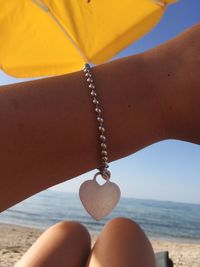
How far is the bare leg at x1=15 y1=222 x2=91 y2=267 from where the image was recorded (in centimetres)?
124

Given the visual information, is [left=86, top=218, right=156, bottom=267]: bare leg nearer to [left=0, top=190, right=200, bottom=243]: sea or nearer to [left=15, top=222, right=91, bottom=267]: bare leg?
[left=15, top=222, right=91, bottom=267]: bare leg

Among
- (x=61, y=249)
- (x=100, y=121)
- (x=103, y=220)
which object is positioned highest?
(x=100, y=121)

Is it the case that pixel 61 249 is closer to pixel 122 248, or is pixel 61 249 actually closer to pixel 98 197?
pixel 122 248

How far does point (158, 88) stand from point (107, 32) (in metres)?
0.76

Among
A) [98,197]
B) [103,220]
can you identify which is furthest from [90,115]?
[103,220]

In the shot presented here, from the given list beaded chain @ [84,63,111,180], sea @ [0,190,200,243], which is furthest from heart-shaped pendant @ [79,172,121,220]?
sea @ [0,190,200,243]

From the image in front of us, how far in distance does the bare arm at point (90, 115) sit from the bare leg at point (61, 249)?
2.42 ft

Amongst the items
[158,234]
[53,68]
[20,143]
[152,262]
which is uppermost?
[20,143]

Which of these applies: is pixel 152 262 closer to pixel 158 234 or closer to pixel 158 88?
pixel 158 88

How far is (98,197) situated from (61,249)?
0.65m

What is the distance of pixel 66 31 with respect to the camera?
4.69ft

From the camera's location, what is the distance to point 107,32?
135 cm

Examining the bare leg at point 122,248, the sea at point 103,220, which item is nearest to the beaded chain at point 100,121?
the bare leg at point 122,248

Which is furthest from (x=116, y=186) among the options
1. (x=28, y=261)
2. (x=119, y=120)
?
(x=28, y=261)
